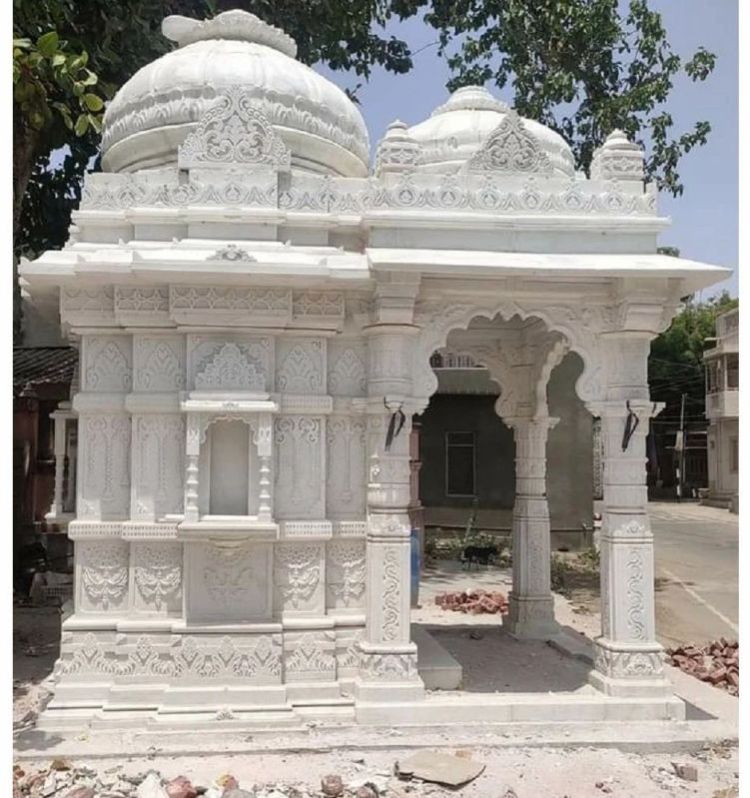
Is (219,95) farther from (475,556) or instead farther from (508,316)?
(475,556)

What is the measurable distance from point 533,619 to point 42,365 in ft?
25.7

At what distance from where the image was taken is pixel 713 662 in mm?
7988

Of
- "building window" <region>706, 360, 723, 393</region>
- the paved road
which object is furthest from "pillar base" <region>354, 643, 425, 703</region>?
"building window" <region>706, 360, 723, 393</region>

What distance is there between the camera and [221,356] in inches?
239

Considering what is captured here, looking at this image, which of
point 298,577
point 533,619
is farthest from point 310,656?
point 533,619

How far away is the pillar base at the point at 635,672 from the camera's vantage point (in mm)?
5988

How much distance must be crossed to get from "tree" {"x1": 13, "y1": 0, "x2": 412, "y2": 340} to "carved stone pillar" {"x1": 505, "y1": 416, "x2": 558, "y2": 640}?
16.5 feet

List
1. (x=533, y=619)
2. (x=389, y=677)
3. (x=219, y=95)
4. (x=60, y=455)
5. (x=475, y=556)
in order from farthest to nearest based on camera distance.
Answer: (x=475, y=556) → (x=533, y=619) → (x=219, y=95) → (x=60, y=455) → (x=389, y=677)

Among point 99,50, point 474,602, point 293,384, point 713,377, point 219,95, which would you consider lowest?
point 474,602

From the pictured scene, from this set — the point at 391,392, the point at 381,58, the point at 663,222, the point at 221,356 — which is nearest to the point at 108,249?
the point at 221,356

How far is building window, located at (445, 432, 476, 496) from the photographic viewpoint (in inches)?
760

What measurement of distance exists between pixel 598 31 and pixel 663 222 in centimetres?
989

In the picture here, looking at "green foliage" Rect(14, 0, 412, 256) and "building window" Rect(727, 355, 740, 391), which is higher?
"green foliage" Rect(14, 0, 412, 256)

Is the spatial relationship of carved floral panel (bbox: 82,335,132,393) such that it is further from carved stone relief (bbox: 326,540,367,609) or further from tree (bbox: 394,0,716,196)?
tree (bbox: 394,0,716,196)
